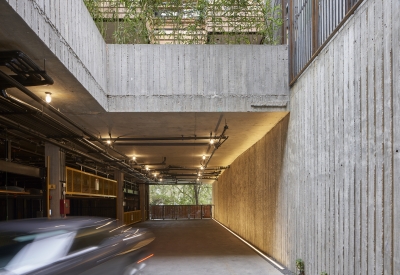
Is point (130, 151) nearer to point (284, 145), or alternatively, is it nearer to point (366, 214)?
point (284, 145)

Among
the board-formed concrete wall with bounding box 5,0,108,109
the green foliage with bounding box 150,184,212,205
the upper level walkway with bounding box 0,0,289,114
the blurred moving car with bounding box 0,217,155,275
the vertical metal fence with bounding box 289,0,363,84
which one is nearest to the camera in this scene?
the blurred moving car with bounding box 0,217,155,275

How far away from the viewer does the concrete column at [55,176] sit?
9461 mm

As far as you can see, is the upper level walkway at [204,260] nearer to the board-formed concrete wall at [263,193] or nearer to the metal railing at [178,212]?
the board-formed concrete wall at [263,193]

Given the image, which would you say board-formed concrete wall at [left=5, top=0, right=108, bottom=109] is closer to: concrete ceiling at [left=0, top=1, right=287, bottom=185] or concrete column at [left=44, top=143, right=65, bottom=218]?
concrete ceiling at [left=0, top=1, right=287, bottom=185]

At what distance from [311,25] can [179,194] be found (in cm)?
4415

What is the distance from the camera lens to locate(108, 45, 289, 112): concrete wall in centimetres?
823

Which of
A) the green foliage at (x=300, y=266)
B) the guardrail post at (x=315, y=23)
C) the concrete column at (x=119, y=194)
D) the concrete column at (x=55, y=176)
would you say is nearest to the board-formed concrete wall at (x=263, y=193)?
the green foliage at (x=300, y=266)

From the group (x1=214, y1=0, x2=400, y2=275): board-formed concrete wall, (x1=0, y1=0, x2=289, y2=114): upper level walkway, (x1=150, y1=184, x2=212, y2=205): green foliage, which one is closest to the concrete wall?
(x1=0, y1=0, x2=289, y2=114): upper level walkway

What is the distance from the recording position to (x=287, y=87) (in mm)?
8453

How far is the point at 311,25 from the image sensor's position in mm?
7047

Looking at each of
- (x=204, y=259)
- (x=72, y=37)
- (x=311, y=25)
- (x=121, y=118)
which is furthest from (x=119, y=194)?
(x=311, y=25)

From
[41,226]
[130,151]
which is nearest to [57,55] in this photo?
[41,226]

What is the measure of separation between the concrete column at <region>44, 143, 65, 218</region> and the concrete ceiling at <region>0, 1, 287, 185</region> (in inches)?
39.4

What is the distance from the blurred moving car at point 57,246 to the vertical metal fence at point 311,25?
4241 millimetres
